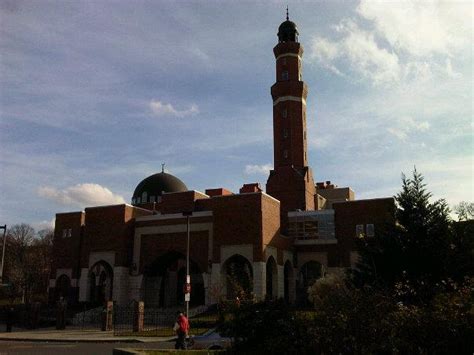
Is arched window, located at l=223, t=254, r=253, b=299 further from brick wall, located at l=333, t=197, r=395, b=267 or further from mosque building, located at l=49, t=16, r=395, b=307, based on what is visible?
brick wall, located at l=333, t=197, r=395, b=267

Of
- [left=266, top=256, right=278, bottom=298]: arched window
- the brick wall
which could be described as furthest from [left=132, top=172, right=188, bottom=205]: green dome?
the brick wall

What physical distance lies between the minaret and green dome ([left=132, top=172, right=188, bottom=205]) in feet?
55.2

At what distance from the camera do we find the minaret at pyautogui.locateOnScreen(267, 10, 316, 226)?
51125 millimetres

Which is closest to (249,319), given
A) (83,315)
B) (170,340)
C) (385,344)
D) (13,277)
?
(385,344)

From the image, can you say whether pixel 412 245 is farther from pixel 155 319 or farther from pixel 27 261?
pixel 27 261

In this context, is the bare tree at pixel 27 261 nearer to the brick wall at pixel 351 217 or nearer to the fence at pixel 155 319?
the fence at pixel 155 319

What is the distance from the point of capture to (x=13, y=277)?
65562 mm

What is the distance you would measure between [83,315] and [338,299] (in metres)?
31.7

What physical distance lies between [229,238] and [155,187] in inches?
1030

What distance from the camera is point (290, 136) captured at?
174ft

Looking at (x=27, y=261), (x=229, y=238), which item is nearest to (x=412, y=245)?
(x=229, y=238)

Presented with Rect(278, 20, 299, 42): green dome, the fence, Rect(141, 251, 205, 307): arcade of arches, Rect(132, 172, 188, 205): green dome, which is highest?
Rect(278, 20, 299, 42): green dome

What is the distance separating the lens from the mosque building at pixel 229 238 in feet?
132

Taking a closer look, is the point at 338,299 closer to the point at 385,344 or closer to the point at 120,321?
the point at 385,344
